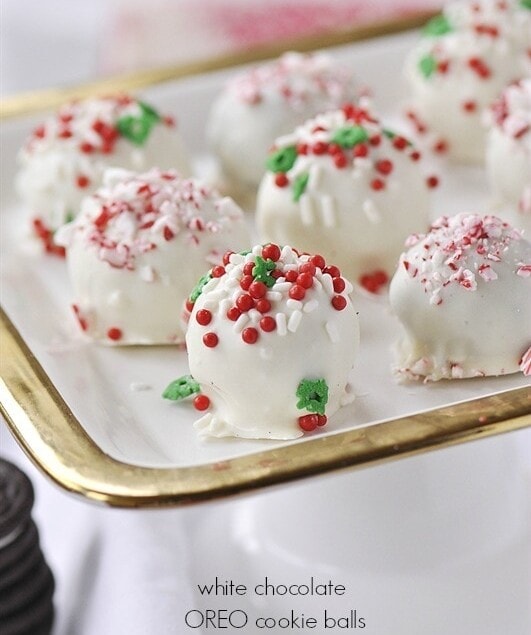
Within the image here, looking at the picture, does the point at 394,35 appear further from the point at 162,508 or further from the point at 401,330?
the point at 162,508

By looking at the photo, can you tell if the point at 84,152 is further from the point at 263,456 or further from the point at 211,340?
the point at 263,456

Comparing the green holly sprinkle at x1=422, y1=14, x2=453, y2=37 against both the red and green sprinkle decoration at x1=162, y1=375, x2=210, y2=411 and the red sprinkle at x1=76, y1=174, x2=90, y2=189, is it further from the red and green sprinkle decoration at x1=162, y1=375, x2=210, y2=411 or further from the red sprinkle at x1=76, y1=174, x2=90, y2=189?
the red and green sprinkle decoration at x1=162, y1=375, x2=210, y2=411

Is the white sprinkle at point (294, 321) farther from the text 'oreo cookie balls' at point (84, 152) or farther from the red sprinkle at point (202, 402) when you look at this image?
the text 'oreo cookie balls' at point (84, 152)

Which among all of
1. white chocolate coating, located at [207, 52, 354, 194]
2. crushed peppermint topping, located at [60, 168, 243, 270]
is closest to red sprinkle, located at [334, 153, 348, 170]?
crushed peppermint topping, located at [60, 168, 243, 270]

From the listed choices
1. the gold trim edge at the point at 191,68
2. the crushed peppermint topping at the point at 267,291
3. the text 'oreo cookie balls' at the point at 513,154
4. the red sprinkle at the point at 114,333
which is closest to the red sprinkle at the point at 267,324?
the crushed peppermint topping at the point at 267,291

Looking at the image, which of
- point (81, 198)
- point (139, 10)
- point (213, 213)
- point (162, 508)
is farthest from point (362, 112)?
point (139, 10)

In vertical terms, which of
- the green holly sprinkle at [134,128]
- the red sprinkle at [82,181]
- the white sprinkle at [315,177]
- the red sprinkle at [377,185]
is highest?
the green holly sprinkle at [134,128]

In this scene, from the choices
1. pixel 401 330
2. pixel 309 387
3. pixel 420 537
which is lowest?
pixel 420 537
